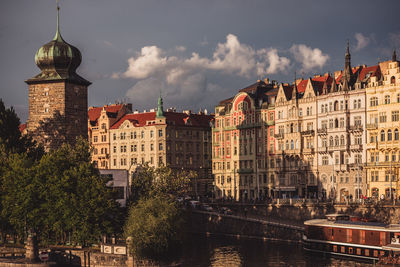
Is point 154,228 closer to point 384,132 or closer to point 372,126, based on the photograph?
point 384,132

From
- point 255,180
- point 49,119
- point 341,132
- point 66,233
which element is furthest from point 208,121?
point 66,233

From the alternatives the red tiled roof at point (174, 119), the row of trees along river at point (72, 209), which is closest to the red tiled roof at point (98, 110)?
the red tiled roof at point (174, 119)

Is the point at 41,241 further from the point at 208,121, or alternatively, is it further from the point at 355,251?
the point at 208,121

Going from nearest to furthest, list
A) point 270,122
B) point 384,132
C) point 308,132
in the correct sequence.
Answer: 1. point 384,132
2. point 308,132
3. point 270,122

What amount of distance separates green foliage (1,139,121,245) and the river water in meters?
9.91

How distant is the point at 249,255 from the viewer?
85.2 meters

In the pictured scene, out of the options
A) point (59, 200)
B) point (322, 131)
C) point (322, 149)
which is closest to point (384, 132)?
point (322, 131)

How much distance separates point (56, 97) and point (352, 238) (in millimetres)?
41009

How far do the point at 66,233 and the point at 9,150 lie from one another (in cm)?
1317

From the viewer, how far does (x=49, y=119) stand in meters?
96.3

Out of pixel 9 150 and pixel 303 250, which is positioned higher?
pixel 9 150

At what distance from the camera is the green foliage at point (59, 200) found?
7562 cm

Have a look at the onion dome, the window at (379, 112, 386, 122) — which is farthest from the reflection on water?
the window at (379, 112, 386, 122)

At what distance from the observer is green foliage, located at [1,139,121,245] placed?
7562 cm
